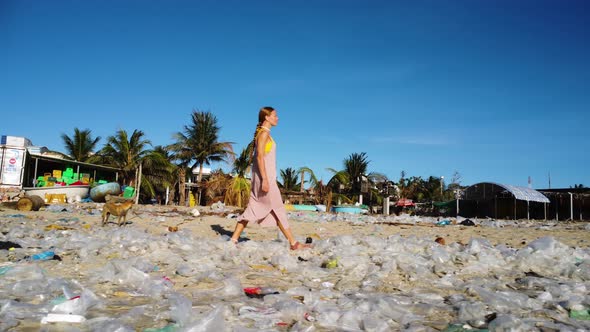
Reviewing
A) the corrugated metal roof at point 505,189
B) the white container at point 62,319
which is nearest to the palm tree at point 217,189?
the corrugated metal roof at point 505,189

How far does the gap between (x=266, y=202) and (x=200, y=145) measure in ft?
75.8

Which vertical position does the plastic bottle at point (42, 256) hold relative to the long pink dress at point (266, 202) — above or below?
below

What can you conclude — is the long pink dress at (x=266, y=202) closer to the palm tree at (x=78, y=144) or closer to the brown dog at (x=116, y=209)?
the brown dog at (x=116, y=209)

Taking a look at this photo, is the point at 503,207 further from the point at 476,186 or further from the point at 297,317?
the point at 297,317

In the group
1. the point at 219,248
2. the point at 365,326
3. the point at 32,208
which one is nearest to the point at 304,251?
the point at 219,248

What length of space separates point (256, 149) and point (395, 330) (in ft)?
9.40

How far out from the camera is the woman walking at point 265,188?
4320 mm

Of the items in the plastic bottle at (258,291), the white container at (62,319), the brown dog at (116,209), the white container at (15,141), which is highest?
the white container at (15,141)

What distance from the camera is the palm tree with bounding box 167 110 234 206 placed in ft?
87.0

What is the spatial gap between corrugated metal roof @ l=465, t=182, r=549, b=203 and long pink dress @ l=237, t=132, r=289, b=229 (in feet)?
70.5

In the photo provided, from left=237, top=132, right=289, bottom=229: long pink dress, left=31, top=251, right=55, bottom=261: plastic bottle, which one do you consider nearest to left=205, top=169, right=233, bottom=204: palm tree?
left=237, top=132, right=289, bottom=229: long pink dress

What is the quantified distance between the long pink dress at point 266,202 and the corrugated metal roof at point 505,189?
21.5 m

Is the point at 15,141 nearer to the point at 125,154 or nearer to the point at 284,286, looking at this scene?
the point at 125,154

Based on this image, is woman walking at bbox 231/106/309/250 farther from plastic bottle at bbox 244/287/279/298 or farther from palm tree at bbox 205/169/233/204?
palm tree at bbox 205/169/233/204
